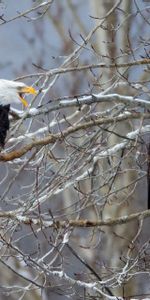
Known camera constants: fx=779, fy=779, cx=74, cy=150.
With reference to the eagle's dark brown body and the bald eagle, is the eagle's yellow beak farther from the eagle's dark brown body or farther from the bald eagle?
the eagle's dark brown body

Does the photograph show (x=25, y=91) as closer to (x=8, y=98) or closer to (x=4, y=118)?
(x=8, y=98)

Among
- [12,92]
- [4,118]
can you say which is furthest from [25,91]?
[4,118]

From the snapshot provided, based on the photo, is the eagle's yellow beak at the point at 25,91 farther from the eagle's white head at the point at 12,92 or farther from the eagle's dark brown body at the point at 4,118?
the eagle's dark brown body at the point at 4,118

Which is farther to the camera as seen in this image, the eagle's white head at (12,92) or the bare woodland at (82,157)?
the eagle's white head at (12,92)

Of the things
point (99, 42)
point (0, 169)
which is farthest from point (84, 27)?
point (0, 169)

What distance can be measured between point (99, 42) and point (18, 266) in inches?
105

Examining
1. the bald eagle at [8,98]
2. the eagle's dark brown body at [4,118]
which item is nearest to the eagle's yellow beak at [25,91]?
the bald eagle at [8,98]

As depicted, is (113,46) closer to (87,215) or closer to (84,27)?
(84,27)

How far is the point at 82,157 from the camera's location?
5039 mm

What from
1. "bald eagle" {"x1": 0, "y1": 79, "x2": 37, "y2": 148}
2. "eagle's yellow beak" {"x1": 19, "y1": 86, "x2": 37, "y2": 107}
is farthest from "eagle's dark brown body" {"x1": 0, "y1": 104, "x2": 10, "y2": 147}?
"eagle's yellow beak" {"x1": 19, "y1": 86, "x2": 37, "y2": 107}

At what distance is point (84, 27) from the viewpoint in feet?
30.2

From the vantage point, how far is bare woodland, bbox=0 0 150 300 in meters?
4.38

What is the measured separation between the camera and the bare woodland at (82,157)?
438cm

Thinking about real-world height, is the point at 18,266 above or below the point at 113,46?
below
